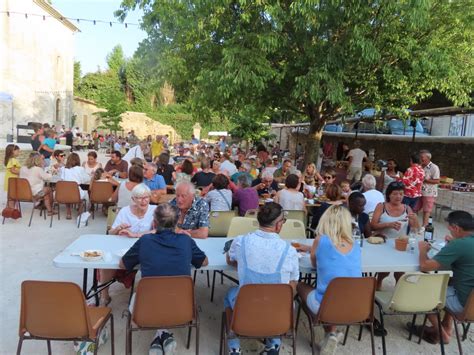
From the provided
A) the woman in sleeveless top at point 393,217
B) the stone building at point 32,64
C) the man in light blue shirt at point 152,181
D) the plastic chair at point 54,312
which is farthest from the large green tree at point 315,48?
the stone building at point 32,64

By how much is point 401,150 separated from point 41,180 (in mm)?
12394

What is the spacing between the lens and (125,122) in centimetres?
3259

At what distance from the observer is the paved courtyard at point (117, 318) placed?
3236 millimetres

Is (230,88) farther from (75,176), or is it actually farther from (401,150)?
(401,150)

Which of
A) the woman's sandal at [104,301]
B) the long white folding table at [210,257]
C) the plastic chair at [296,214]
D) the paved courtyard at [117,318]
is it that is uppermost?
the plastic chair at [296,214]

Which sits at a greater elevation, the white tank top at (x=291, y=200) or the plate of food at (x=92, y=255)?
the white tank top at (x=291, y=200)

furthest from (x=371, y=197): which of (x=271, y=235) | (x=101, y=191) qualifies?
(x=101, y=191)

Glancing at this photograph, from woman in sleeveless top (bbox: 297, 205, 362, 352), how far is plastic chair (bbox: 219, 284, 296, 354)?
0.42 meters

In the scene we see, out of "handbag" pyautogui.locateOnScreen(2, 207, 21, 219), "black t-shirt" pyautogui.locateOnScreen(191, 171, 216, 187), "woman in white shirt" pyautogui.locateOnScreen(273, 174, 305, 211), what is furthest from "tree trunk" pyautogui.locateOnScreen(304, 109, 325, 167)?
"handbag" pyautogui.locateOnScreen(2, 207, 21, 219)

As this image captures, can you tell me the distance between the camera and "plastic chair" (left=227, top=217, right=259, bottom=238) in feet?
13.8

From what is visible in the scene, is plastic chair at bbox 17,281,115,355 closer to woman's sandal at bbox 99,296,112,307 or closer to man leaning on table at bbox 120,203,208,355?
man leaning on table at bbox 120,203,208,355

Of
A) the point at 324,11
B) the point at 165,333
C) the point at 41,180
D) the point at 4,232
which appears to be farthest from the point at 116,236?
the point at 324,11

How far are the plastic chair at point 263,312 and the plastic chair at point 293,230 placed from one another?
4.97ft

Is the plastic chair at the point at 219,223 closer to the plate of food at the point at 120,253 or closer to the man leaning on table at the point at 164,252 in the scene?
the plate of food at the point at 120,253
